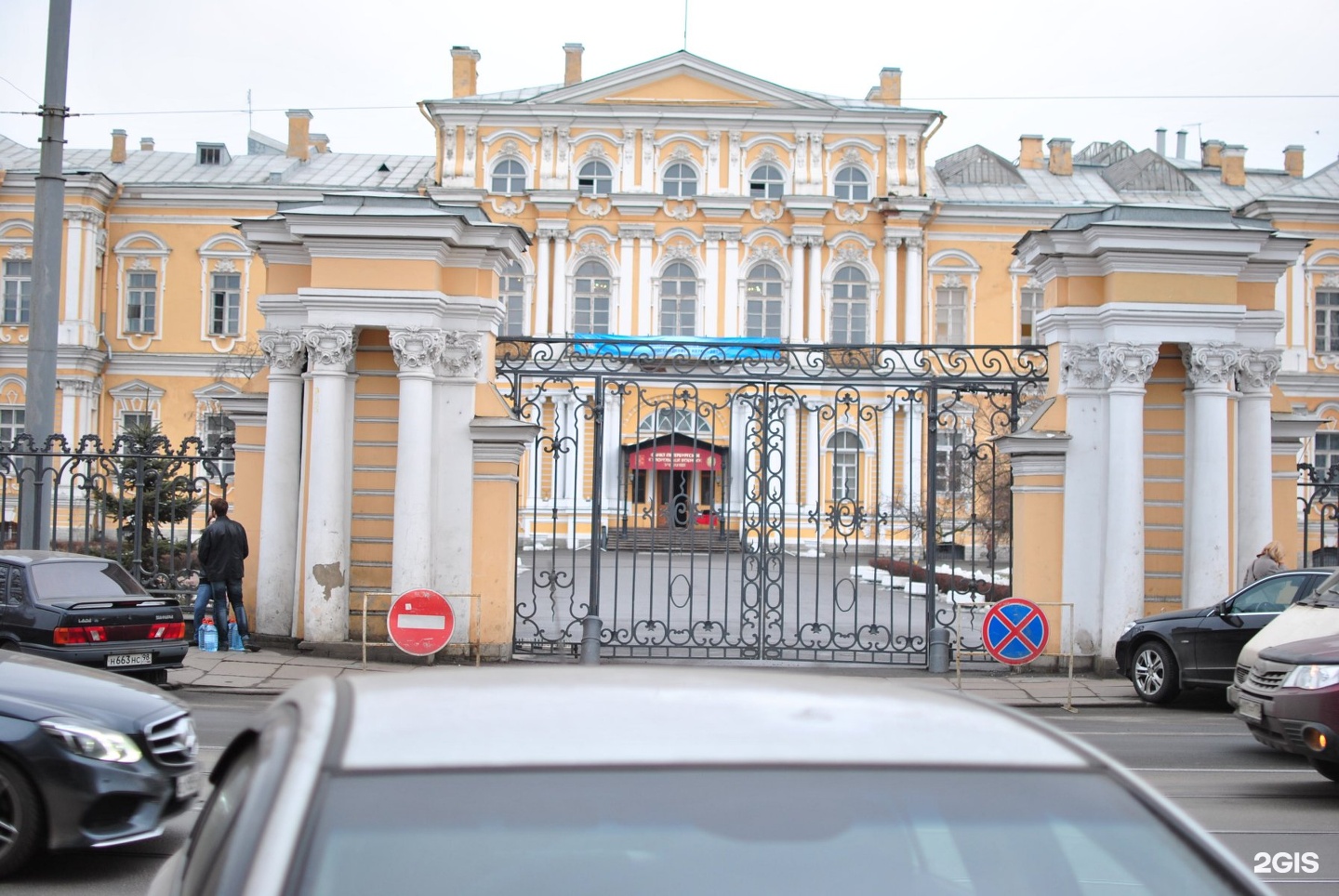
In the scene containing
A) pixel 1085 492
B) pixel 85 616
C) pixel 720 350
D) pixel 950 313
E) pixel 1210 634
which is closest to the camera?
pixel 85 616

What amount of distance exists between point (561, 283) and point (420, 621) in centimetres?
3813

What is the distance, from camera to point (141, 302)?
53.1m

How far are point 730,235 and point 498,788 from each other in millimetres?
49798

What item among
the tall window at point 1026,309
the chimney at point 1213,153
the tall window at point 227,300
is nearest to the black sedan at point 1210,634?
the tall window at point 1026,309

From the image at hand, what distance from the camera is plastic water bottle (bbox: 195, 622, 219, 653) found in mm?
15727

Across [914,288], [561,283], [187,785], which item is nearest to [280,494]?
[187,785]

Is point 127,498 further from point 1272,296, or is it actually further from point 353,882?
point 353,882

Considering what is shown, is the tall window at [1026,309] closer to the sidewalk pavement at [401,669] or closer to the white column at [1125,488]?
the white column at [1125,488]

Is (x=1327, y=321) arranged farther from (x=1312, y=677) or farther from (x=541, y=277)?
(x=1312, y=677)

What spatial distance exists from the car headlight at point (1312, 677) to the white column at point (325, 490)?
1000 centimetres

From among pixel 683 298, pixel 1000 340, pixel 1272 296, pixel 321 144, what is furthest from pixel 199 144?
pixel 1272 296

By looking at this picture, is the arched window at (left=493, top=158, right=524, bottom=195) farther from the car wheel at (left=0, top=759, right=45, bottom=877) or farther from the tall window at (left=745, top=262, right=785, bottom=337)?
the car wheel at (left=0, top=759, right=45, bottom=877)

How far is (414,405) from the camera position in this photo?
15227 millimetres

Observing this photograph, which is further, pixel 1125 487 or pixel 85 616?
pixel 1125 487
